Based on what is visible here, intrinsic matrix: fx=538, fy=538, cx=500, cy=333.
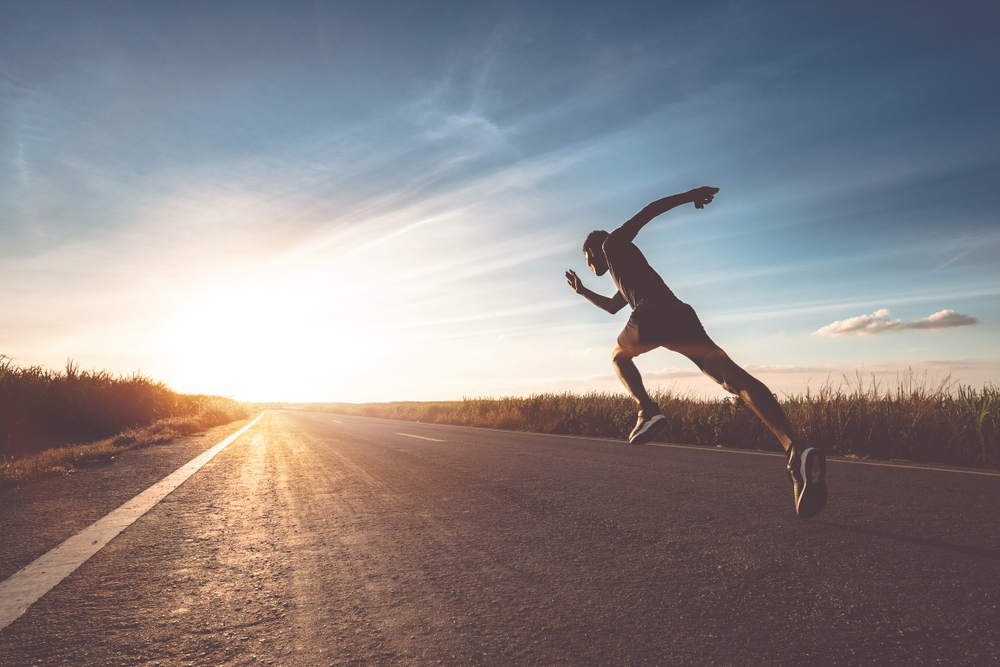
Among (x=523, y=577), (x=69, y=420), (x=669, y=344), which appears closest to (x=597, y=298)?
(x=669, y=344)

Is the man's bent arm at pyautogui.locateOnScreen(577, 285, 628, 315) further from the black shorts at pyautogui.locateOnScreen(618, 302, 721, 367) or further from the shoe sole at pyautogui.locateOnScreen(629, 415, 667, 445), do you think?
the shoe sole at pyautogui.locateOnScreen(629, 415, 667, 445)

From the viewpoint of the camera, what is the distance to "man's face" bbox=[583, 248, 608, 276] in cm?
436

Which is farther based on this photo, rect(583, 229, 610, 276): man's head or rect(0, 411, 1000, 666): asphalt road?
rect(583, 229, 610, 276): man's head

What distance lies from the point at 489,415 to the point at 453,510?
58.9 feet

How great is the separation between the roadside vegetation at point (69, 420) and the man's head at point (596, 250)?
241 inches

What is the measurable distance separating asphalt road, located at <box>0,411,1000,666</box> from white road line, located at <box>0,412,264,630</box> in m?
0.07

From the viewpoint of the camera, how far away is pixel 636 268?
12.9 feet

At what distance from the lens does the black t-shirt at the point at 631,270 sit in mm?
3820

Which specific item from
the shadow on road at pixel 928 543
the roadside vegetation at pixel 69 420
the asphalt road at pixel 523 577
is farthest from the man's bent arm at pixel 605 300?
the roadside vegetation at pixel 69 420

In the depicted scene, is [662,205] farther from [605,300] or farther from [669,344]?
[605,300]

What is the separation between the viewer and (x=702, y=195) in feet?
11.9

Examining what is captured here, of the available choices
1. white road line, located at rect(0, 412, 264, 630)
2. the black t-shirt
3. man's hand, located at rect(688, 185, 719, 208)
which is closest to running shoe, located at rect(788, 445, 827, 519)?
the black t-shirt

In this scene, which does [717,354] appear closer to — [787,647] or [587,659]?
[787,647]

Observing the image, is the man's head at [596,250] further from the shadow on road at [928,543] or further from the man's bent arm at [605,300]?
the shadow on road at [928,543]
